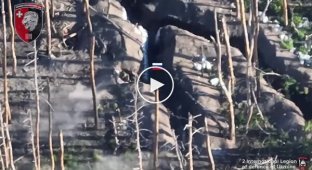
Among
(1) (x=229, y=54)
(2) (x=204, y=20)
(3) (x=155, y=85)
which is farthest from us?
(2) (x=204, y=20)

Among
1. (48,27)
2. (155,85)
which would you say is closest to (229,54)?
(155,85)

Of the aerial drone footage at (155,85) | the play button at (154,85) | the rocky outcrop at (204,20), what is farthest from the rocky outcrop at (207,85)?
the rocky outcrop at (204,20)

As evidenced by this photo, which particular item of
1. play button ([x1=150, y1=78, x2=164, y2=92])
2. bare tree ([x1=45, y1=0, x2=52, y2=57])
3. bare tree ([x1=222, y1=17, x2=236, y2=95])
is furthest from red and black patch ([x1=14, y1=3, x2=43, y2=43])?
bare tree ([x1=222, y1=17, x2=236, y2=95])

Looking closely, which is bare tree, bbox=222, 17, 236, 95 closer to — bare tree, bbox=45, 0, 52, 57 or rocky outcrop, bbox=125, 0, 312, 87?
rocky outcrop, bbox=125, 0, 312, 87

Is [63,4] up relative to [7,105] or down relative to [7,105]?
up

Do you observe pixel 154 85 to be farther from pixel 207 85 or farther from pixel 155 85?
pixel 207 85

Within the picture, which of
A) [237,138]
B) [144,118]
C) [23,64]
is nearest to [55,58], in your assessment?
[23,64]

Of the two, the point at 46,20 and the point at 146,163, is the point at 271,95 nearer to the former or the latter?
the point at 146,163
